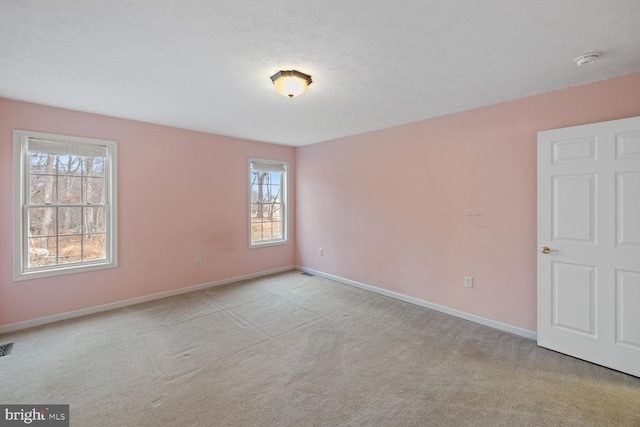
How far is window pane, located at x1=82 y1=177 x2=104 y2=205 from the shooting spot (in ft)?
11.7

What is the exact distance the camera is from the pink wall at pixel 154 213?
3115 mm

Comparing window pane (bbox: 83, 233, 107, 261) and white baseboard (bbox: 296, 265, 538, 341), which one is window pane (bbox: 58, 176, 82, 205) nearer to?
window pane (bbox: 83, 233, 107, 261)

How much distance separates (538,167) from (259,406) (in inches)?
127

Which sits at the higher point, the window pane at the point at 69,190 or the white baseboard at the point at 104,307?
the window pane at the point at 69,190

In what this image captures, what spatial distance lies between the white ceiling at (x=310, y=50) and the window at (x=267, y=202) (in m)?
2.08

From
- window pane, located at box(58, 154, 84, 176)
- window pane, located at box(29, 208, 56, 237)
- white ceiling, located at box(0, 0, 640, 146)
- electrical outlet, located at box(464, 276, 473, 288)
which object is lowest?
electrical outlet, located at box(464, 276, 473, 288)

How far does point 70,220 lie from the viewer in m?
3.47

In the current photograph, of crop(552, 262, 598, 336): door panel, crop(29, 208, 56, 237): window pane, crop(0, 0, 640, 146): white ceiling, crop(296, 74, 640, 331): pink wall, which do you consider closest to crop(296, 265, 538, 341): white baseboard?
crop(296, 74, 640, 331): pink wall

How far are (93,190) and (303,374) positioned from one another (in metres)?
3.52

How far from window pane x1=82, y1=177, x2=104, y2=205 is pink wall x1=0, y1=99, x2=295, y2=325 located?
0.75 feet

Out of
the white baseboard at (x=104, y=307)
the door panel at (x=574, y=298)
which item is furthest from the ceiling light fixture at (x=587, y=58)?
the white baseboard at (x=104, y=307)

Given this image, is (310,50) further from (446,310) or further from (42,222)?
(42,222)

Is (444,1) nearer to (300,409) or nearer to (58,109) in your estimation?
(300,409)

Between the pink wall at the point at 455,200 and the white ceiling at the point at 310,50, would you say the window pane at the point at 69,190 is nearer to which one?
the white ceiling at the point at 310,50
